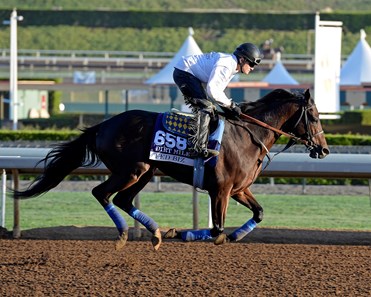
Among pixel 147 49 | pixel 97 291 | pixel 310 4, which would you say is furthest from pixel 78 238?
pixel 310 4

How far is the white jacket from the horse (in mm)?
257

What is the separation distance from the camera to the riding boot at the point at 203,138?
312 inches

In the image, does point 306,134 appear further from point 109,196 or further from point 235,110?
point 109,196

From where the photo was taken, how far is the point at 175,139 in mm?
8086

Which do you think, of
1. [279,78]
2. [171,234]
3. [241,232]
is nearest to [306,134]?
[241,232]

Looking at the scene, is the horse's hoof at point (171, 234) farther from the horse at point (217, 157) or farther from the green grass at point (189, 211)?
the green grass at point (189, 211)

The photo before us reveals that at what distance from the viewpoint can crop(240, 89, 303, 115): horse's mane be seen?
333 inches

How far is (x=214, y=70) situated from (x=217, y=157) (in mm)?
671

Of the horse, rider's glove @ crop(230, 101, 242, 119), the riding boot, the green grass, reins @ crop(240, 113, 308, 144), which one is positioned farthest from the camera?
the green grass

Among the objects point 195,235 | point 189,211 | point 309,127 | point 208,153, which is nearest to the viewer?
point 208,153

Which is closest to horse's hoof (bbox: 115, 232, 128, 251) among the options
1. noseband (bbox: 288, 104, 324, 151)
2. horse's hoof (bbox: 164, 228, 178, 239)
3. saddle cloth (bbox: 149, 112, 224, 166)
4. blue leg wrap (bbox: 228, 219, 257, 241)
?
horse's hoof (bbox: 164, 228, 178, 239)

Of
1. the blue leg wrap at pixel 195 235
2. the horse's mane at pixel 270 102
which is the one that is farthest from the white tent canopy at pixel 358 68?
the blue leg wrap at pixel 195 235

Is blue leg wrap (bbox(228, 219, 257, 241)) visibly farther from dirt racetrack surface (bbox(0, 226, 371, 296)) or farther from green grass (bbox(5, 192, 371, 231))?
green grass (bbox(5, 192, 371, 231))

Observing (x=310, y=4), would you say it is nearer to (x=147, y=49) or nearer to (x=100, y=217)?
(x=147, y=49)
